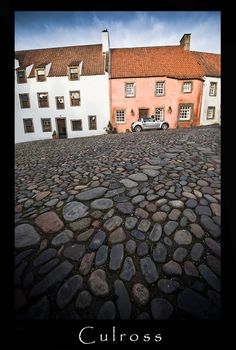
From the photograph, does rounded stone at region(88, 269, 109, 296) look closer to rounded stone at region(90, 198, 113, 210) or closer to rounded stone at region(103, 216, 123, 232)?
rounded stone at region(103, 216, 123, 232)

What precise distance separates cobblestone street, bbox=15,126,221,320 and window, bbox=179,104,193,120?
15.9m

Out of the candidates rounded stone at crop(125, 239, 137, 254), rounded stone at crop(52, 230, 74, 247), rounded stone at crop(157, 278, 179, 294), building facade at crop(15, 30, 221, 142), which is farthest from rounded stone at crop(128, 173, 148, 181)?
building facade at crop(15, 30, 221, 142)

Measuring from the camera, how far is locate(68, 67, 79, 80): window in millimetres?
17094

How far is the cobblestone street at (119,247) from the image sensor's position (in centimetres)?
157

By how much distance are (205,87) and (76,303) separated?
67.3ft

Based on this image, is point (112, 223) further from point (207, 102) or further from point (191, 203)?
point (207, 102)

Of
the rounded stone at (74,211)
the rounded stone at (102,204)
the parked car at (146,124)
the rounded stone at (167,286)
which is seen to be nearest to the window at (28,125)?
the parked car at (146,124)

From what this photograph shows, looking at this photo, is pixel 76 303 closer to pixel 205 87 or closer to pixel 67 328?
pixel 67 328

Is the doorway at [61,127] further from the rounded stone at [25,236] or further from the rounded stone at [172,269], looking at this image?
the rounded stone at [172,269]

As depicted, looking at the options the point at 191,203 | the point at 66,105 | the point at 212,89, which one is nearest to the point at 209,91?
the point at 212,89

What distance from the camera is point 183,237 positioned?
220 cm

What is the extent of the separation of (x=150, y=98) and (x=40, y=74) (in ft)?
33.9

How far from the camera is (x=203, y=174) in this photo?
3.78 meters
